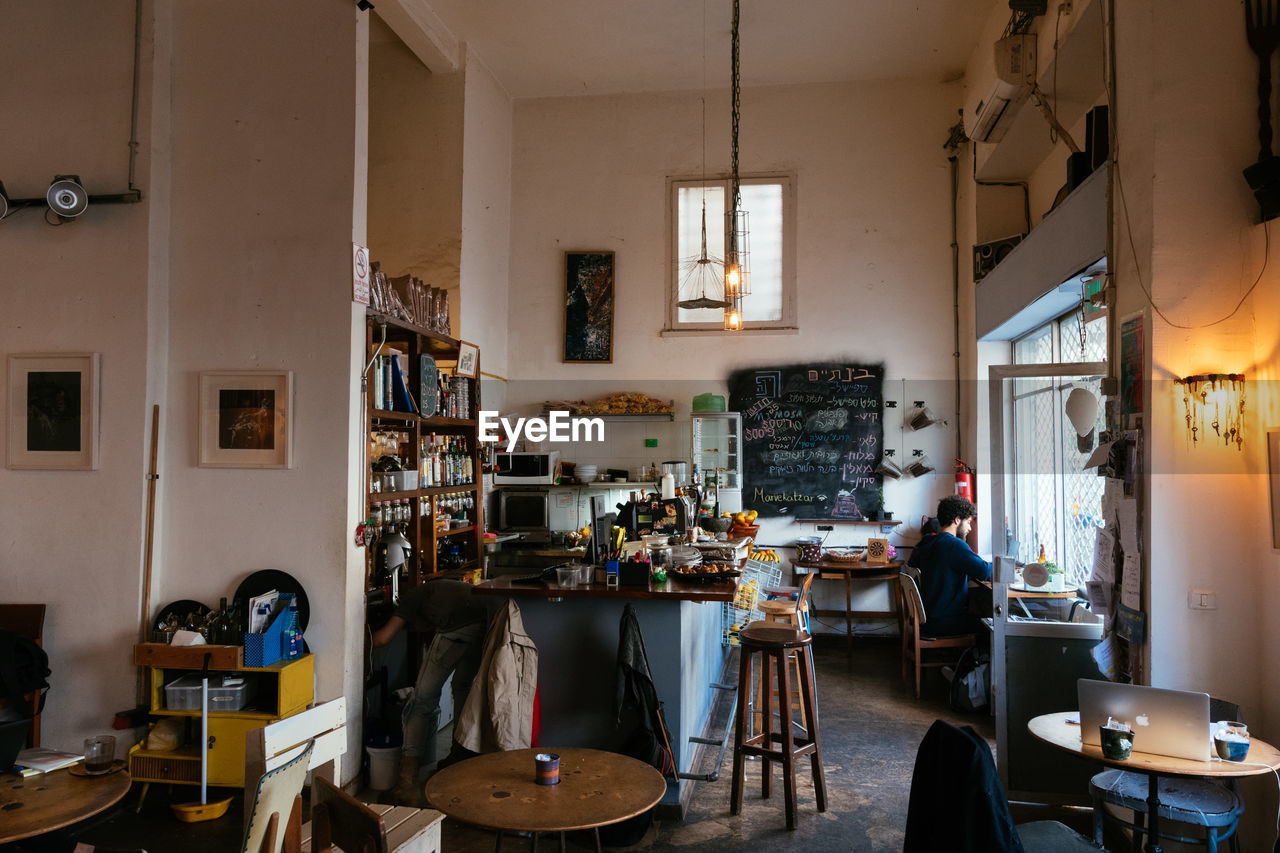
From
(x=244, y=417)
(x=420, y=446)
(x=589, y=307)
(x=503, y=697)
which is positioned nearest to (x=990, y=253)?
(x=589, y=307)

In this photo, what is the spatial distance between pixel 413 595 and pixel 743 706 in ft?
6.12

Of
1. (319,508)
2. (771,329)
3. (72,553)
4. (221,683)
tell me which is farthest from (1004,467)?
(72,553)

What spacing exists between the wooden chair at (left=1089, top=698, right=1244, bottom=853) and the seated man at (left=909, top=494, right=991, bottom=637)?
2.64 meters

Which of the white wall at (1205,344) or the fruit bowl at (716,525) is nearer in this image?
the white wall at (1205,344)

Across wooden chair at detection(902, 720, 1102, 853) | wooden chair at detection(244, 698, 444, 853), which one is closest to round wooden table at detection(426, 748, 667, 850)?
wooden chair at detection(244, 698, 444, 853)

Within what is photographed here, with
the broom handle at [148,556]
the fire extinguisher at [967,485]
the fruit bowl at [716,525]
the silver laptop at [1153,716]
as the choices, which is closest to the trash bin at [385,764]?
the broom handle at [148,556]

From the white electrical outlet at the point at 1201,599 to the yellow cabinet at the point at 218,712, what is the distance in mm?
4175

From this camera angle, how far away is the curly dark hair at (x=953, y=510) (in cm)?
650

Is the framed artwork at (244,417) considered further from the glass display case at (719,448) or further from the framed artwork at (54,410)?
the glass display case at (719,448)

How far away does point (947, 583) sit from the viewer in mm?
6145

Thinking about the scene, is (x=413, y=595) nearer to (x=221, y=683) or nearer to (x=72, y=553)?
(x=221, y=683)

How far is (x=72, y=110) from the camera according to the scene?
4.62 metres

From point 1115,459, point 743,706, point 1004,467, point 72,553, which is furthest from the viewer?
point 1004,467

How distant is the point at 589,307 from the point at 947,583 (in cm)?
429
